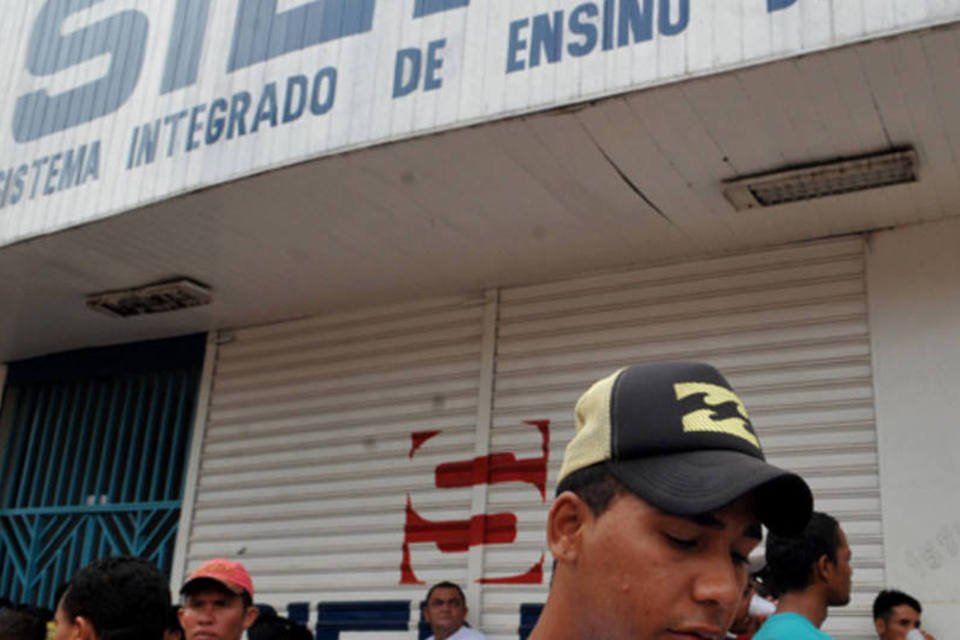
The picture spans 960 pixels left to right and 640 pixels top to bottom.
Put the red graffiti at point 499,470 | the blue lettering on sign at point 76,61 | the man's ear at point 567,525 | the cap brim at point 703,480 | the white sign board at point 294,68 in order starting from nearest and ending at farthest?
the cap brim at point 703,480 → the man's ear at point 567,525 → the white sign board at point 294,68 → the red graffiti at point 499,470 → the blue lettering on sign at point 76,61

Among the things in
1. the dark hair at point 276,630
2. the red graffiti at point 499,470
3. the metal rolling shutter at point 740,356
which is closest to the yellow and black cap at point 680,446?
the dark hair at point 276,630

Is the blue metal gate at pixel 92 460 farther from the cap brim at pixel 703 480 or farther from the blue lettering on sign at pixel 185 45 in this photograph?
the cap brim at pixel 703 480

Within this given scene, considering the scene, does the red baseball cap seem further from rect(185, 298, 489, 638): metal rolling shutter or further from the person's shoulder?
rect(185, 298, 489, 638): metal rolling shutter

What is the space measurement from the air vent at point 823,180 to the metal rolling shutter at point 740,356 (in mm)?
680

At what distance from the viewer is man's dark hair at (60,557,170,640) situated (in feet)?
10.2

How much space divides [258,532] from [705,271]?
161 inches

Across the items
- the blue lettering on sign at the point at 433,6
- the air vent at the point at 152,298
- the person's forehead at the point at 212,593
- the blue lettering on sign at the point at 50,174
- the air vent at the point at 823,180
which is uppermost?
the blue lettering on sign at the point at 433,6

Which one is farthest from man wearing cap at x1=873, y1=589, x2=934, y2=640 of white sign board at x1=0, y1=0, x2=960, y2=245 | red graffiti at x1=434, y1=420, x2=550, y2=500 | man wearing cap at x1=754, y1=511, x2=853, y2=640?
white sign board at x1=0, y1=0, x2=960, y2=245

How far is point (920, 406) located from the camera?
612 cm

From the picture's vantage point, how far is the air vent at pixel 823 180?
5711mm

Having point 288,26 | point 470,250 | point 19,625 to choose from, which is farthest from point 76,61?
point 19,625

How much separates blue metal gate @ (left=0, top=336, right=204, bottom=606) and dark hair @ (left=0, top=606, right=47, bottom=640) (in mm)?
4496

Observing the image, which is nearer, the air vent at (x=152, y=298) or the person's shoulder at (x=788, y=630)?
the person's shoulder at (x=788, y=630)

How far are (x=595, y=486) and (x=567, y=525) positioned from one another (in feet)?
0.27
